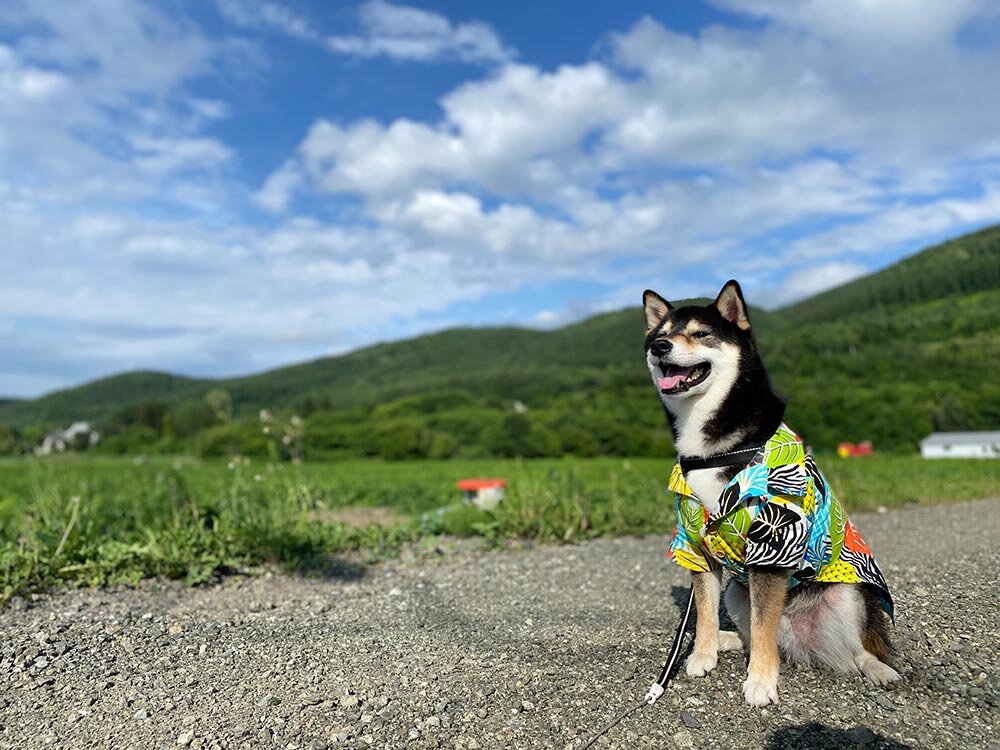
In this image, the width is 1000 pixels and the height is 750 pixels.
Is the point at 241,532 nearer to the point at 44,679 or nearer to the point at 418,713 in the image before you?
the point at 44,679

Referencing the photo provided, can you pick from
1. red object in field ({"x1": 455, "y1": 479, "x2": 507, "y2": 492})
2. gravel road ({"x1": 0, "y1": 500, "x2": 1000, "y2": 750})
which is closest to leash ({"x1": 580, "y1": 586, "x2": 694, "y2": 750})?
gravel road ({"x1": 0, "y1": 500, "x2": 1000, "y2": 750})

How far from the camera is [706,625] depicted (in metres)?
3.94

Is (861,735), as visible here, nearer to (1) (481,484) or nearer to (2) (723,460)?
(2) (723,460)

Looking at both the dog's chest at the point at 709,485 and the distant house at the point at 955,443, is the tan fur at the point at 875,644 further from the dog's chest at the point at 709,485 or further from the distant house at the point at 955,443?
the distant house at the point at 955,443

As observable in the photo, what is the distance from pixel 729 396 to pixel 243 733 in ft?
10.1

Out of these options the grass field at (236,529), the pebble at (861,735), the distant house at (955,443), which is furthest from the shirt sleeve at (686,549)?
the distant house at (955,443)

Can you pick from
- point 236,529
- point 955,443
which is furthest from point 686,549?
point 955,443

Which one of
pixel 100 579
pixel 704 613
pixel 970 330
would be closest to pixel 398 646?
pixel 704 613

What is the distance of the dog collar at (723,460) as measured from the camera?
3568 millimetres

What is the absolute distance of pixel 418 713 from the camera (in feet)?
11.3

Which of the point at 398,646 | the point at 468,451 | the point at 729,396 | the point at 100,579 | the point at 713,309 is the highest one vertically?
the point at 713,309

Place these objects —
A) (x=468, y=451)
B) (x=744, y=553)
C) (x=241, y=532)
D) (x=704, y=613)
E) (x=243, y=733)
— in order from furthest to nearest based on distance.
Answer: (x=468, y=451) < (x=241, y=532) < (x=704, y=613) < (x=744, y=553) < (x=243, y=733)

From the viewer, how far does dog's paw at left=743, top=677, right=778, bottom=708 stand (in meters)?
3.45

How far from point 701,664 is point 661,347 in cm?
190
